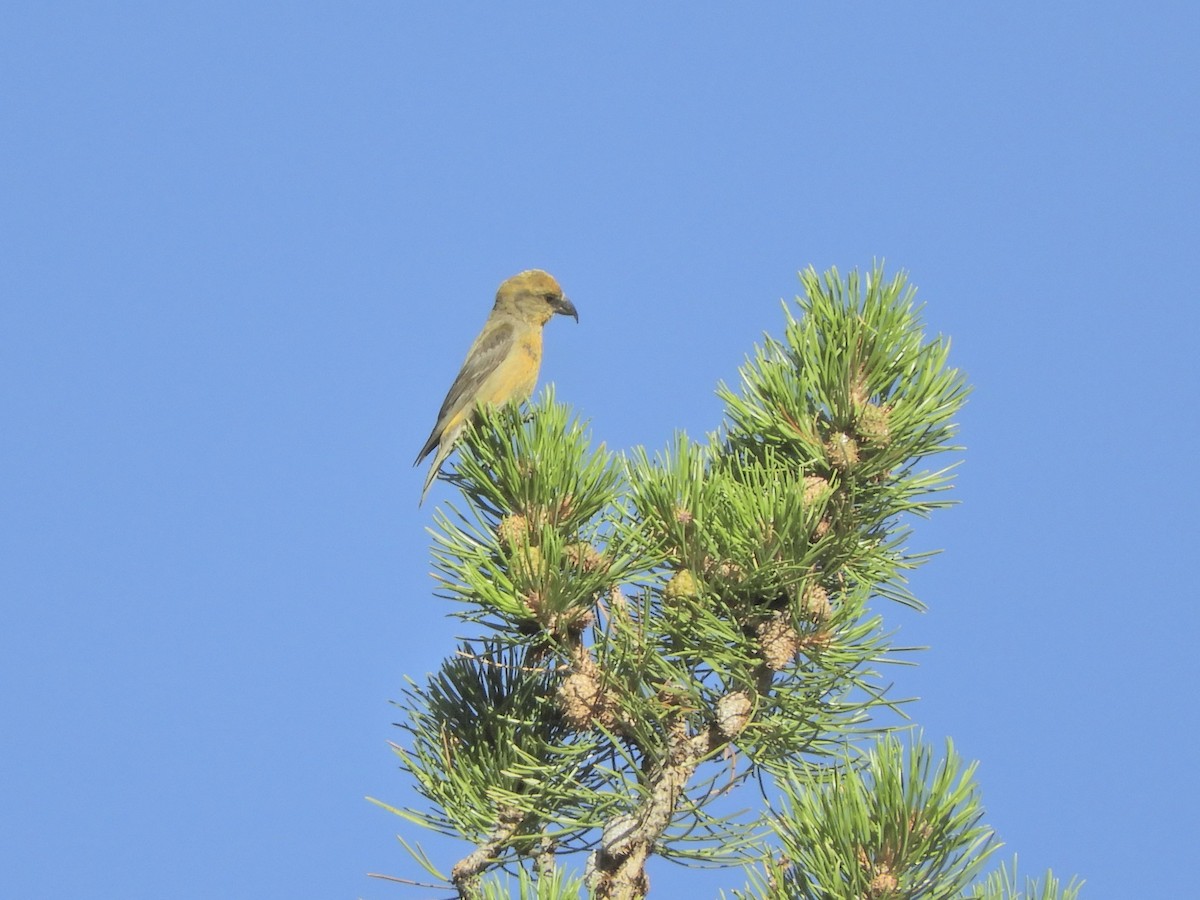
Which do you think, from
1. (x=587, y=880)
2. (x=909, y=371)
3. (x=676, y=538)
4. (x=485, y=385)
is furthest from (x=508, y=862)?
(x=485, y=385)

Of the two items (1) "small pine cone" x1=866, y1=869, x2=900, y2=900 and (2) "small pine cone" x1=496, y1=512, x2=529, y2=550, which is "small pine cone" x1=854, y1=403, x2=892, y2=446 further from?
(1) "small pine cone" x1=866, y1=869, x2=900, y2=900

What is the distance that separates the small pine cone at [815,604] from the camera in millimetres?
3047

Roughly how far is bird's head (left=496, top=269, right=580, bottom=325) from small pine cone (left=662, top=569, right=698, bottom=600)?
5677mm

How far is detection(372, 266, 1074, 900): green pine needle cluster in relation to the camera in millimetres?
2801

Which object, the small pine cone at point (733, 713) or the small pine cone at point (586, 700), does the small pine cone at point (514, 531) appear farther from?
the small pine cone at point (733, 713)

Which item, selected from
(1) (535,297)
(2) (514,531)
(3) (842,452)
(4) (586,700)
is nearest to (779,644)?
(4) (586,700)

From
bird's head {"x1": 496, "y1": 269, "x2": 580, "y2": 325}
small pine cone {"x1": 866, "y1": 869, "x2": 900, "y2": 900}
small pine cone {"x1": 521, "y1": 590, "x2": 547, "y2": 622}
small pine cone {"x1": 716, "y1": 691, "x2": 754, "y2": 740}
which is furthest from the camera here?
bird's head {"x1": 496, "y1": 269, "x2": 580, "y2": 325}

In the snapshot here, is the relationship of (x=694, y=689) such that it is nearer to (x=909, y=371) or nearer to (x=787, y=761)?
(x=787, y=761)

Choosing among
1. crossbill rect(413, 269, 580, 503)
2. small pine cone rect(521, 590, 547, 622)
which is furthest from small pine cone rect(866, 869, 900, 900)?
crossbill rect(413, 269, 580, 503)

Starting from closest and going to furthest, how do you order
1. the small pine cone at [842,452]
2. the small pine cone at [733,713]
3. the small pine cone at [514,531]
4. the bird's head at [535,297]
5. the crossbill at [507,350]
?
the small pine cone at [733,713], the small pine cone at [514,531], the small pine cone at [842,452], the crossbill at [507,350], the bird's head at [535,297]

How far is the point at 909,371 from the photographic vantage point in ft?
11.5

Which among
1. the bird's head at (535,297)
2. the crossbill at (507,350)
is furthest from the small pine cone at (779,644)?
the bird's head at (535,297)

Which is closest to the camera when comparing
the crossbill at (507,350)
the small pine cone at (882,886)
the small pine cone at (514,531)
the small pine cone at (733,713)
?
the small pine cone at (882,886)

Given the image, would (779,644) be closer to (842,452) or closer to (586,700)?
(586,700)
